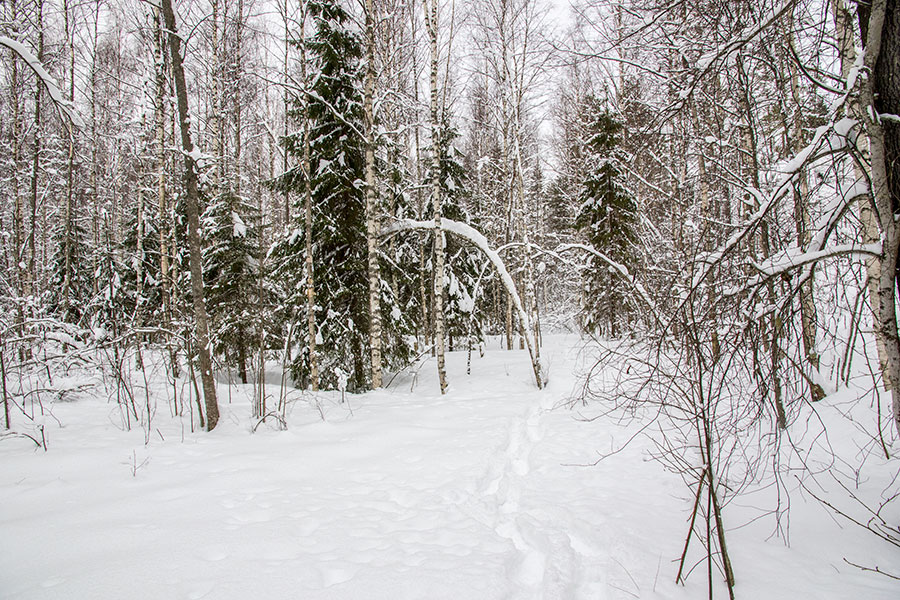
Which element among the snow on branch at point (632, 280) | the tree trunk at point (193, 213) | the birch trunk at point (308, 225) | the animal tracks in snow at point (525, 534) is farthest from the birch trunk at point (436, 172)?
the tree trunk at point (193, 213)

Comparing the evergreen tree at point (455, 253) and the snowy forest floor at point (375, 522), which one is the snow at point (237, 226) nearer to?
the evergreen tree at point (455, 253)

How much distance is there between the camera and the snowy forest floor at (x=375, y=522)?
2457mm

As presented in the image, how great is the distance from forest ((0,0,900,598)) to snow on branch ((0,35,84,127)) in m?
0.03

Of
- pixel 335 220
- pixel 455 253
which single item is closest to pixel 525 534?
pixel 335 220

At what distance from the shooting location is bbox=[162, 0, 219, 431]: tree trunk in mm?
5254

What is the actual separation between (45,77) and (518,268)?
9.64m

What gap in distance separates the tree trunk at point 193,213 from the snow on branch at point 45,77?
1.06 m

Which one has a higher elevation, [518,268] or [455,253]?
[455,253]

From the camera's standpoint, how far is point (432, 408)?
7.59 m

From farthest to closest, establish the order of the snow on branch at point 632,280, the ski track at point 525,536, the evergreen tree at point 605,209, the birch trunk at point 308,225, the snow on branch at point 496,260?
the evergreen tree at point 605,209 → the snow on branch at point 496,260 → the birch trunk at point 308,225 → the snow on branch at point 632,280 → the ski track at point 525,536

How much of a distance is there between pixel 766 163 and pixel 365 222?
791 cm

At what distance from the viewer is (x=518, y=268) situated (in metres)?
11.4

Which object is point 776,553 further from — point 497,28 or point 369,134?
point 497,28

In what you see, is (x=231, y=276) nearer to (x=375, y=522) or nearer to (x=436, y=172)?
(x=436, y=172)
